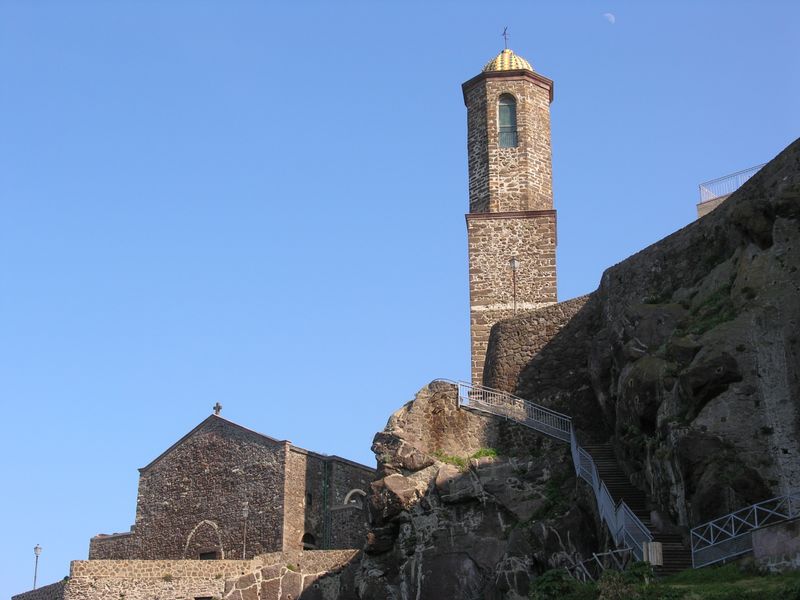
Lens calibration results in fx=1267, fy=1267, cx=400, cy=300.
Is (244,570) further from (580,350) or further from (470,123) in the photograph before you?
(470,123)

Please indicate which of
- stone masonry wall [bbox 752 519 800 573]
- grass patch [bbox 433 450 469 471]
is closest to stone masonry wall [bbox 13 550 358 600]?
grass patch [bbox 433 450 469 471]

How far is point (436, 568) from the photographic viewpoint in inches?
1248

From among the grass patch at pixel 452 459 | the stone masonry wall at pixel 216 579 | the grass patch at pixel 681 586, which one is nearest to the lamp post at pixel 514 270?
the grass patch at pixel 452 459

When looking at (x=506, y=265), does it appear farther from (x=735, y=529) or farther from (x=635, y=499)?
(x=735, y=529)

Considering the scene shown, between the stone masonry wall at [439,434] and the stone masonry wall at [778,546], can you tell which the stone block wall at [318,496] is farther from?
the stone masonry wall at [778,546]

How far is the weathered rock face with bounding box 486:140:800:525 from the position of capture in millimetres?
25469

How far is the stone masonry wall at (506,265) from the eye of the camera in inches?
1592

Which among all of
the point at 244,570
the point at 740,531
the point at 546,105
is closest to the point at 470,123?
the point at 546,105

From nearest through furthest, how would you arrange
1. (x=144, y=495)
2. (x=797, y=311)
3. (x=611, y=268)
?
(x=797, y=311) → (x=611, y=268) → (x=144, y=495)

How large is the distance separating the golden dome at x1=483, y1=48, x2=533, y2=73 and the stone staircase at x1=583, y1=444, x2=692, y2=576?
16.1 m

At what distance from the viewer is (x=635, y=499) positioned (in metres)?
28.5

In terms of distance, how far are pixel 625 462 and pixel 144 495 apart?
19.6 meters

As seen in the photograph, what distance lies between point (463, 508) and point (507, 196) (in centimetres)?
1315

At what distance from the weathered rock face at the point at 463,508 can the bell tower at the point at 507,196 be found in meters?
5.07
